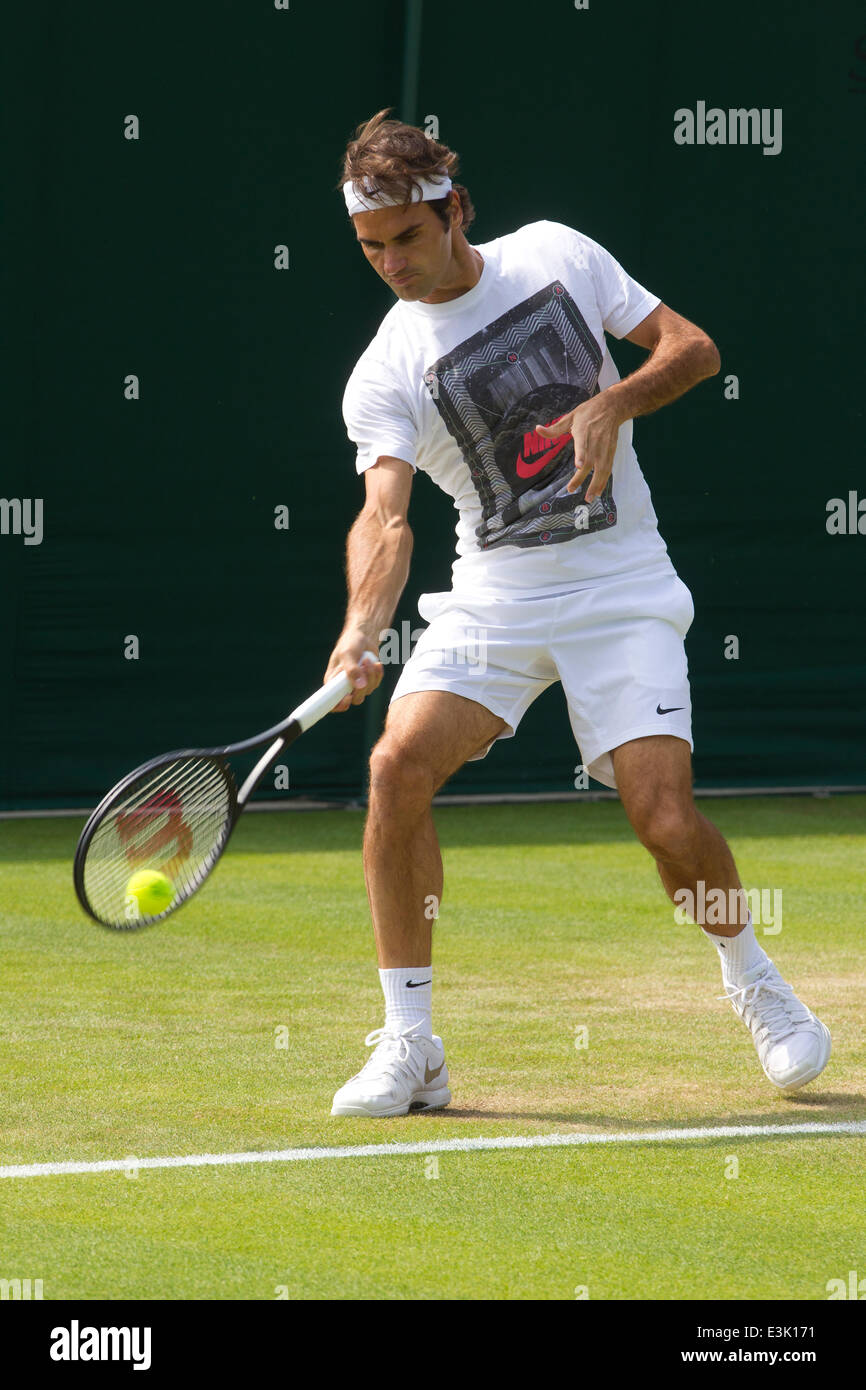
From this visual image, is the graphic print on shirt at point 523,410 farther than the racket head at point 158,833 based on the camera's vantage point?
Yes

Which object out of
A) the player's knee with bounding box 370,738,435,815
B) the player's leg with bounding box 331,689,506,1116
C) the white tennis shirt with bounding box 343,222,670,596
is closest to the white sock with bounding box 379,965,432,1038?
the player's leg with bounding box 331,689,506,1116

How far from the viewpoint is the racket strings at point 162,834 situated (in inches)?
142

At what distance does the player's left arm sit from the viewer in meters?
3.98

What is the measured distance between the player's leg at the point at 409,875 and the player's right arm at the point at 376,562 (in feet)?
0.67

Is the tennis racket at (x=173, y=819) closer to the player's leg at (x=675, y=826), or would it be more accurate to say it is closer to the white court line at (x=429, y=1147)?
the white court line at (x=429, y=1147)

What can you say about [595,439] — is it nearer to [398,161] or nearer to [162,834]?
[398,161]

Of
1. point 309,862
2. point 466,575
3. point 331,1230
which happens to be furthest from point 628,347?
point 331,1230

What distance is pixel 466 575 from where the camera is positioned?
173 inches

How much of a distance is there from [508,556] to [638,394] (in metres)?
0.46

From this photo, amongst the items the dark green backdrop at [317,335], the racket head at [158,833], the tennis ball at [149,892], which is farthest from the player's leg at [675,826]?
the dark green backdrop at [317,335]

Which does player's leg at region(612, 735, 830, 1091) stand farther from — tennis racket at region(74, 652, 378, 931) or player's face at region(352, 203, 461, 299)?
player's face at region(352, 203, 461, 299)

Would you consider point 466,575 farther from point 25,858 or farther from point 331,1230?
point 25,858

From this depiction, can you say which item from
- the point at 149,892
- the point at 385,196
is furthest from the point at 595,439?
the point at 149,892
